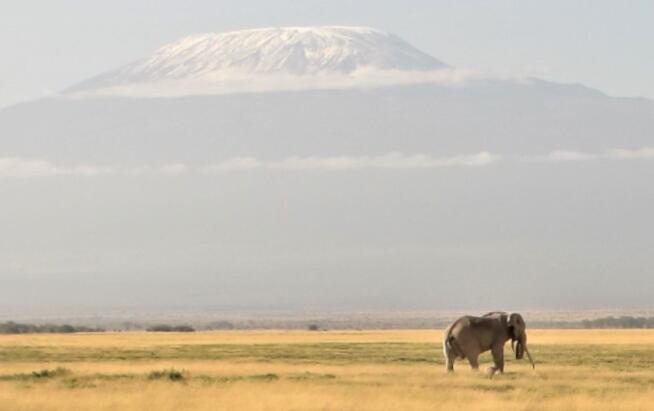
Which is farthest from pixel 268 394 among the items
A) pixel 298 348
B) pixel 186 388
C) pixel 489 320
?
pixel 298 348

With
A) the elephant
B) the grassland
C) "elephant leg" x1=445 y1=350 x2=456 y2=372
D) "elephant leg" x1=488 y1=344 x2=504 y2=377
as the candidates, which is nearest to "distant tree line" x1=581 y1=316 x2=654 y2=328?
the grassland

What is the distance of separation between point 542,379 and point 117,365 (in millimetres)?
14653

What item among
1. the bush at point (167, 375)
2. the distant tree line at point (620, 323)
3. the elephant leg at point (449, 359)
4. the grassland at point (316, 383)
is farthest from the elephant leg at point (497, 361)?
the distant tree line at point (620, 323)

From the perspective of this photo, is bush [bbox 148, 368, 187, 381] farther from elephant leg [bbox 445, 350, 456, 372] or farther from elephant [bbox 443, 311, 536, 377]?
elephant [bbox 443, 311, 536, 377]

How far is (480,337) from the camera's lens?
156ft

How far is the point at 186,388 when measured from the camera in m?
37.5

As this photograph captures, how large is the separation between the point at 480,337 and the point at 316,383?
376 inches

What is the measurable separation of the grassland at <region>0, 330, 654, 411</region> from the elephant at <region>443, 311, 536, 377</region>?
62 centimetres

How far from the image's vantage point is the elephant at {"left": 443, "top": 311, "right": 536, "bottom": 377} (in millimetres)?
47281

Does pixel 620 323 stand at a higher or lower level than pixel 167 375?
higher

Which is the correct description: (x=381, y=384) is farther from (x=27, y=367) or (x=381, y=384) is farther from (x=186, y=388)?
(x=27, y=367)

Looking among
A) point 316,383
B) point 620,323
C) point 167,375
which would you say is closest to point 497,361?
point 316,383

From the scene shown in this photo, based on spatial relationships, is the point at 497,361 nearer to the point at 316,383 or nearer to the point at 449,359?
the point at 449,359

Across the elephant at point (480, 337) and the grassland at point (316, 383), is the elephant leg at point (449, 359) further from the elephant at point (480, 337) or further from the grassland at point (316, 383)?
the grassland at point (316, 383)
